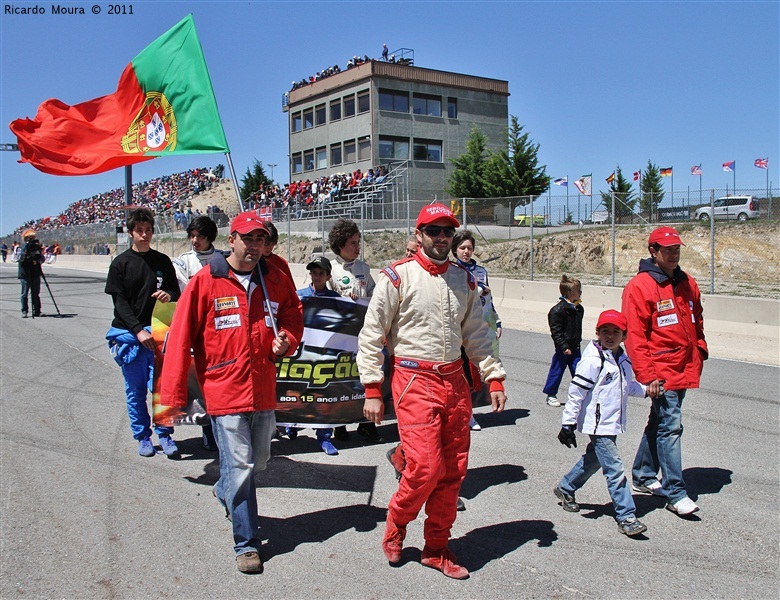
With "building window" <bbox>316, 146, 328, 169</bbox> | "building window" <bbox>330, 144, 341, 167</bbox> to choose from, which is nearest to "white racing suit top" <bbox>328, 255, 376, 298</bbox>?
"building window" <bbox>330, 144, 341, 167</bbox>

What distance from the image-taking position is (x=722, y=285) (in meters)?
17.5

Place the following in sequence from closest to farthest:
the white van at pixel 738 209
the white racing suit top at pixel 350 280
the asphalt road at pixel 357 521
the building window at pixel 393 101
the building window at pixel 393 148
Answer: the asphalt road at pixel 357 521, the white racing suit top at pixel 350 280, the white van at pixel 738 209, the building window at pixel 393 148, the building window at pixel 393 101

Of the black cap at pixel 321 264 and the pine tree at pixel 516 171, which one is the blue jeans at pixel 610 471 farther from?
the pine tree at pixel 516 171

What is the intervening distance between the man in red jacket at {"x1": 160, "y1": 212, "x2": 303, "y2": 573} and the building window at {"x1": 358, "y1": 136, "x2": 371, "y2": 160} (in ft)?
175

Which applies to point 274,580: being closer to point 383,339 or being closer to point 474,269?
point 383,339

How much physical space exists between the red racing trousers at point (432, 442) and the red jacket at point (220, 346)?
0.88 metres

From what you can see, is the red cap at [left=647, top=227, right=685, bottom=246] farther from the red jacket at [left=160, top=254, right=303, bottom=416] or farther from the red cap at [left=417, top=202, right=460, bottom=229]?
the red jacket at [left=160, top=254, right=303, bottom=416]

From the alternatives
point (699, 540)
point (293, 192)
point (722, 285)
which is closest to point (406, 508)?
point (699, 540)

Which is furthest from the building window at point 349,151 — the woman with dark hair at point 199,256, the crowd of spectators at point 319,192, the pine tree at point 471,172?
the woman with dark hair at point 199,256

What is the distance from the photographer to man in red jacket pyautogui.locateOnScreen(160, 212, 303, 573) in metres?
4.24

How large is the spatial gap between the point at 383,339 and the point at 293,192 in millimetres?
46919

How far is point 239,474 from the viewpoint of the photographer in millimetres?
4215

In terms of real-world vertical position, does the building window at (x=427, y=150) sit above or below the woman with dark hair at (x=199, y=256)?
above

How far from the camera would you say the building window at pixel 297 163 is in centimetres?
6515
